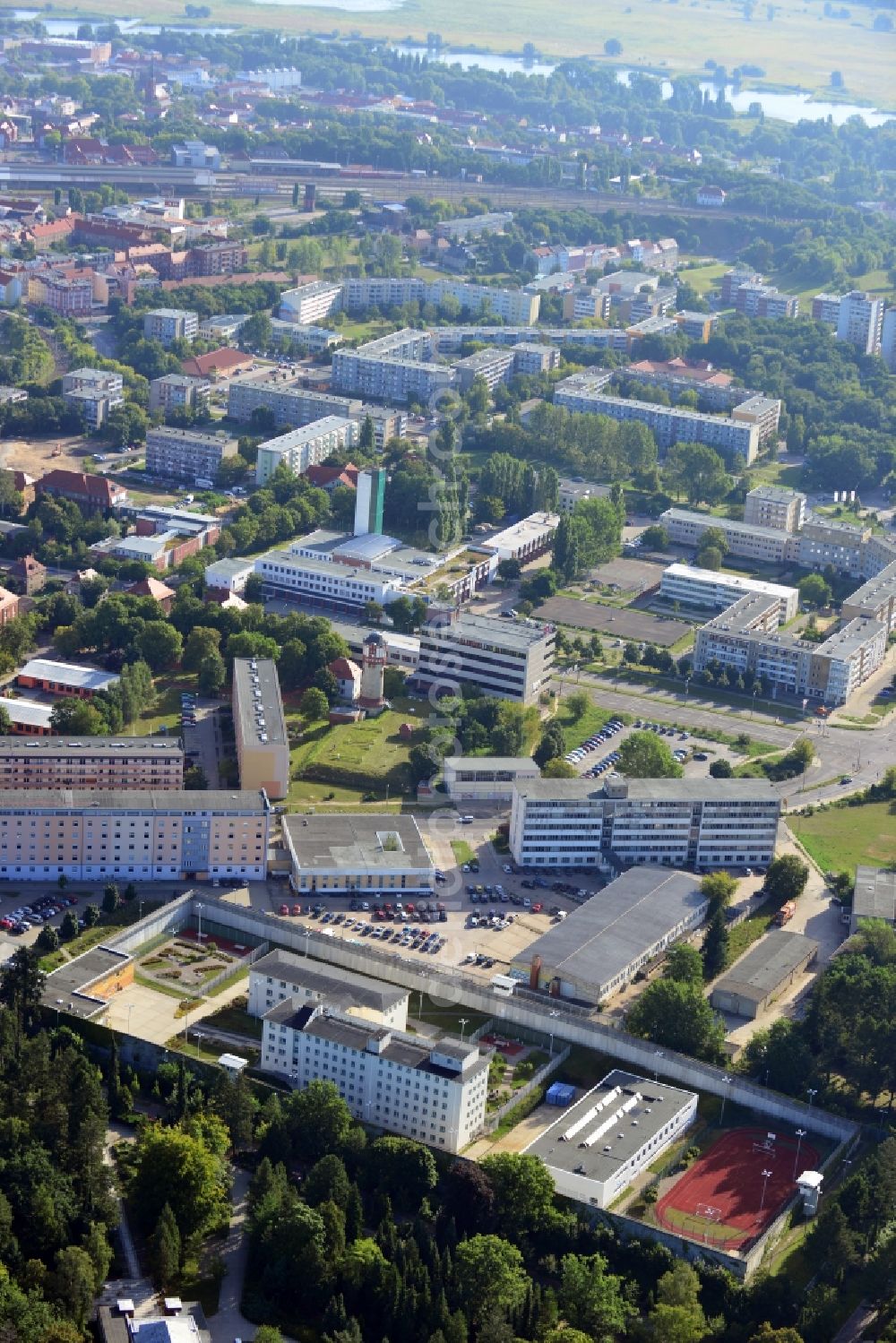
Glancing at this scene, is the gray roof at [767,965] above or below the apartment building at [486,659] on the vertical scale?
below

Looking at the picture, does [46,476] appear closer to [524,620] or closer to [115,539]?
[115,539]

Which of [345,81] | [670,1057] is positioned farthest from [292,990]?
[345,81]

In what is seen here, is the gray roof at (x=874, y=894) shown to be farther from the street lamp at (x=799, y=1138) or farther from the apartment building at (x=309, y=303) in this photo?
the apartment building at (x=309, y=303)

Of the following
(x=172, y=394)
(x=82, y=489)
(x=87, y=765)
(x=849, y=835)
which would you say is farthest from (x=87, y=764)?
(x=172, y=394)

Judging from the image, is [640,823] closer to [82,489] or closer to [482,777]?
[482,777]

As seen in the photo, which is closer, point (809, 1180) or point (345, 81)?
point (809, 1180)

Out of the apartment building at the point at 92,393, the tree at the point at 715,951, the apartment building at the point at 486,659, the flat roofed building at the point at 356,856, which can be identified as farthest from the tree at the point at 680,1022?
the apartment building at the point at 92,393

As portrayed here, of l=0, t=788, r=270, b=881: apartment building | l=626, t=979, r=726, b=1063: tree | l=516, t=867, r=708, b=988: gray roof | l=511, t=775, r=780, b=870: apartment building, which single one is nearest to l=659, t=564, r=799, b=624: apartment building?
l=511, t=775, r=780, b=870: apartment building
